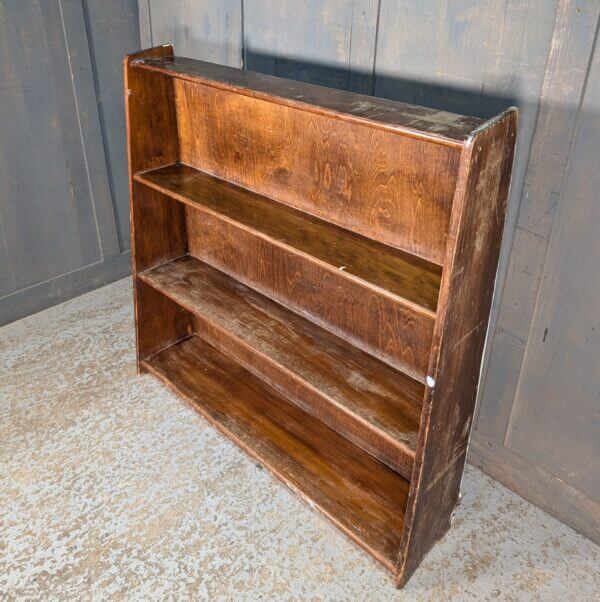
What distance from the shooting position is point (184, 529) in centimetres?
201

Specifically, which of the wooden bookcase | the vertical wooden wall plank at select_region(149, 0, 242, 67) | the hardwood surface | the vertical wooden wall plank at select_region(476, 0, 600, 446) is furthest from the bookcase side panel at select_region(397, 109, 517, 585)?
the vertical wooden wall plank at select_region(149, 0, 242, 67)

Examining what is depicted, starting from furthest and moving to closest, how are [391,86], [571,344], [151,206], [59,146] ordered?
[59,146]
[151,206]
[391,86]
[571,344]

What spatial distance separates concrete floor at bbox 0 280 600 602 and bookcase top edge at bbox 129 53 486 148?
1.34 meters

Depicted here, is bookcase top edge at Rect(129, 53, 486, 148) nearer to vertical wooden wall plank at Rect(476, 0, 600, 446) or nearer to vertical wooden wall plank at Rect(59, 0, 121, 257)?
vertical wooden wall plank at Rect(476, 0, 600, 446)

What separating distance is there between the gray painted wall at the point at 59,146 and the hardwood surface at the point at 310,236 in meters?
0.87

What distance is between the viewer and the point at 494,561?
75.4 inches

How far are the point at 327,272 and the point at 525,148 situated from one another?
75 centimetres

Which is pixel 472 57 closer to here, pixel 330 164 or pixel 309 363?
pixel 330 164

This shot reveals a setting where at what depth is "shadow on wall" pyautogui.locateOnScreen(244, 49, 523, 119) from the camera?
1.69 metres

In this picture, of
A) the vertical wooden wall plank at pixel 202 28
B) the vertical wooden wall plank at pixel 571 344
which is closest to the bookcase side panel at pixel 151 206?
the vertical wooden wall plank at pixel 202 28

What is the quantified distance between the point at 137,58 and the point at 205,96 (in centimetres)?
27

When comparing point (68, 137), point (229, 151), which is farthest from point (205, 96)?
point (68, 137)

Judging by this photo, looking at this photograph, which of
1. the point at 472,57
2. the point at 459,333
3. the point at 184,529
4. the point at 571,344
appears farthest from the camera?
the point at 184,529

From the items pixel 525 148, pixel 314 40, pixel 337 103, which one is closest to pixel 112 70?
pixel 314 40
